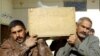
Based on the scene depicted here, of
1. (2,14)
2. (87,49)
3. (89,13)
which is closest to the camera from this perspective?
(87,49)

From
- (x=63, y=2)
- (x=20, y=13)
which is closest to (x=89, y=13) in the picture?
(x=63, y=2)

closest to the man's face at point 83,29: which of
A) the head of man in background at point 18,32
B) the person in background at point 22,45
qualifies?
the person in background at point 22,45

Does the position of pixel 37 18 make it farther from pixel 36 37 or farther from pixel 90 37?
pixel 90 37

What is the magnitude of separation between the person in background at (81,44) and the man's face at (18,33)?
49 cm

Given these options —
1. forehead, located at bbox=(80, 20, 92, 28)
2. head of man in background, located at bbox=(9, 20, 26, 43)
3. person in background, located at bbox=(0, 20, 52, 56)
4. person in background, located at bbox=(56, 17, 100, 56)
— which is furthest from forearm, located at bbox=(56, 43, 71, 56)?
head of man in background, located at bbox=(9, 20, 26, 43)

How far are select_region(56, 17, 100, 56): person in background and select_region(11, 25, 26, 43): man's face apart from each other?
19.3 inches

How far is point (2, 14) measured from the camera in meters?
9.16

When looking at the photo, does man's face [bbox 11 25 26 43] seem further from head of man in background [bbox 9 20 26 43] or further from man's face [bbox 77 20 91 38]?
man's face [bbox 77 20 91 38]

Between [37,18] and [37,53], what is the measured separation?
0.44m

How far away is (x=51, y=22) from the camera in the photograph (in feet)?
15.0

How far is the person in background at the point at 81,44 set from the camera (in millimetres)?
4535

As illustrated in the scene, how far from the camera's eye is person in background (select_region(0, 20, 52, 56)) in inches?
178

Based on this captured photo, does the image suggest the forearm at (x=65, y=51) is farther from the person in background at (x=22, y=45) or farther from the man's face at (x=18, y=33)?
the man's face at (x=18, y=33)

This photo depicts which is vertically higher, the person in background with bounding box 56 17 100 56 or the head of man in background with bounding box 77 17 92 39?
the head of man in background with bounding box 77 17 92 39
